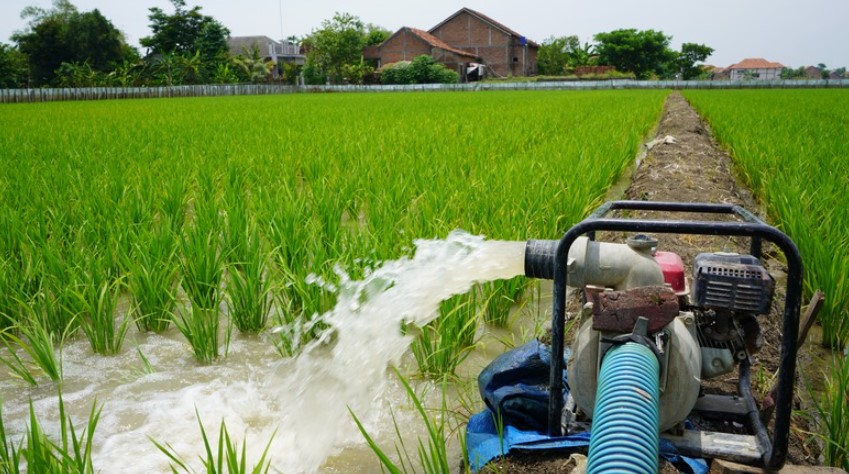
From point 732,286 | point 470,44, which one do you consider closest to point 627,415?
point 732,286

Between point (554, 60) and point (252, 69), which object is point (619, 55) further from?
point (252, 69)

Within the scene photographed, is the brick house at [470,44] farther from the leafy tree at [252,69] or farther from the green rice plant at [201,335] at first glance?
the green rice plant at [201,335]

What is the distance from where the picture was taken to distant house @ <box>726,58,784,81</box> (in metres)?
77.2

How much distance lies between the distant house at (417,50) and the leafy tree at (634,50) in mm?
11469

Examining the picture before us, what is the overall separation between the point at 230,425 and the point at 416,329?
67 centimetres

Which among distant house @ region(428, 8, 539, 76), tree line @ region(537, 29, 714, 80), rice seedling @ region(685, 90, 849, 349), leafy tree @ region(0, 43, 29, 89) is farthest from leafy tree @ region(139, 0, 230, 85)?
rice seedling @ region(685, 90, 849, 349)

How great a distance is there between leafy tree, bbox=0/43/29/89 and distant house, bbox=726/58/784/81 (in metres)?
71.6

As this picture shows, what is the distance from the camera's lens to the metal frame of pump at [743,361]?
3.39ft

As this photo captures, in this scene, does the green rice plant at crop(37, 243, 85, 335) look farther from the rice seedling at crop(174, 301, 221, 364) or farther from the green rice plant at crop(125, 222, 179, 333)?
the rice seedling at crop(174, 301, 221, 364)

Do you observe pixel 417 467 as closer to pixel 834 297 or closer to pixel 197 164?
pixel 834 297

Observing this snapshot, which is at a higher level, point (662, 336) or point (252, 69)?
point (252, 69)

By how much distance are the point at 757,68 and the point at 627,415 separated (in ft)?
296

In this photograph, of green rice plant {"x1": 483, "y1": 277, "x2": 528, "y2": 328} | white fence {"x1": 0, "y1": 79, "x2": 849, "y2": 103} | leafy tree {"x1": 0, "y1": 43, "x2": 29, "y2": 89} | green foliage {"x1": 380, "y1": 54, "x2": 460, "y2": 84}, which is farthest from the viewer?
green foliage {"x1": 380, "y1": 54, "x2": 460, "y2": 84}

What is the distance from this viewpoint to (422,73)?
34562 millimetres
